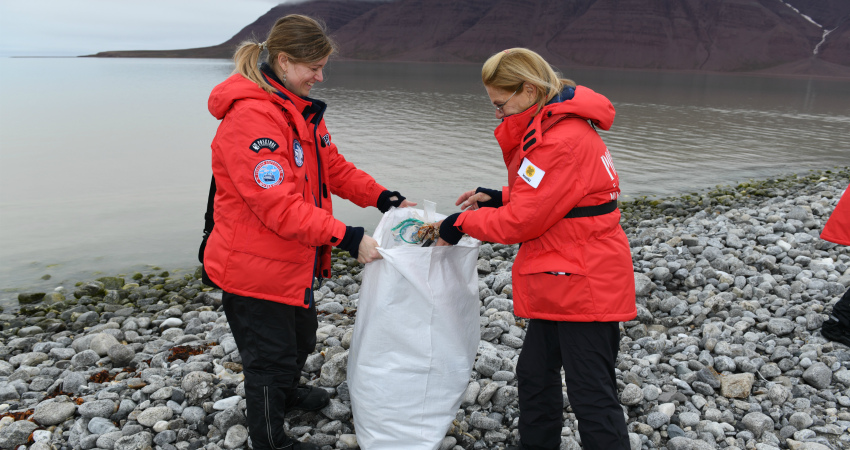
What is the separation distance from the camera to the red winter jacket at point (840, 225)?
4188mm

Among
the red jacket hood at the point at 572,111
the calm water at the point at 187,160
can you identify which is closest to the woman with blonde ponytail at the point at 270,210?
the red jacket hood at the point at 572,111

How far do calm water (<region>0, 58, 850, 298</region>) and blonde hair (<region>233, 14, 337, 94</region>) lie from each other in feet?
18.1

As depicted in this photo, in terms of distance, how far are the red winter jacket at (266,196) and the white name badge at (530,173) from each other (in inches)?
31.3

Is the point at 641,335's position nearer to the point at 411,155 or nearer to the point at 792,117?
the point at 411,155

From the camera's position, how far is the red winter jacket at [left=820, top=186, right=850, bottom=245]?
4188 millimetres

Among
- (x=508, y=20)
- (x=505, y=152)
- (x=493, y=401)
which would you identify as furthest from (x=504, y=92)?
(x=508, y=20)

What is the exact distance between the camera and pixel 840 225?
423 cm

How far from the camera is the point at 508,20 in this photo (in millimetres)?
158750

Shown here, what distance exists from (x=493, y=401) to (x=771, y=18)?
167 m

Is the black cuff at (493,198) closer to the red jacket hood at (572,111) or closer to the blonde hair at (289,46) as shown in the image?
the red jacket hood at (572,111)

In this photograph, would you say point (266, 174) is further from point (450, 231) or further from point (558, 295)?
point (558, 295)

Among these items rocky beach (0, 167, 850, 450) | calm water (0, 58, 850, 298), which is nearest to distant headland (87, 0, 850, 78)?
calm water (0, 58, 850, 298)

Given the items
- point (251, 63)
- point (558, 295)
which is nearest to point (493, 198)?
point (558, 295)

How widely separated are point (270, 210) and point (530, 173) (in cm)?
105
